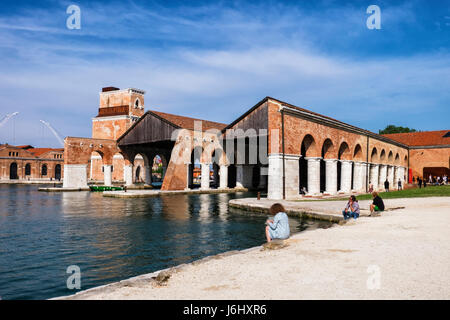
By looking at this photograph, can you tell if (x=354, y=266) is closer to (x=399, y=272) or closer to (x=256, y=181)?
(x=399, y=272)

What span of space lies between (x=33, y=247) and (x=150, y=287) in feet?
25.0

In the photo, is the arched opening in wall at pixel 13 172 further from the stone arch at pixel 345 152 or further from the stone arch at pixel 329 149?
the stone arch at pixel 345 152

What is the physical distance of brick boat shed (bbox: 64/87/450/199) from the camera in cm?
2547

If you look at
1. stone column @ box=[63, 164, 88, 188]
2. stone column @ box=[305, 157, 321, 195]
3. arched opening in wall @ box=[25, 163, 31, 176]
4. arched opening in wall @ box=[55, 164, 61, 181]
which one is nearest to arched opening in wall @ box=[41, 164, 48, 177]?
arched opening in wall @ box=[25, 163, 31, 176]

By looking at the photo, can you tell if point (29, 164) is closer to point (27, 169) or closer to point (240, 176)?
point (27, 169)

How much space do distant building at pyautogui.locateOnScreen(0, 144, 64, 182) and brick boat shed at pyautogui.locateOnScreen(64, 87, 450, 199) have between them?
3055 cm

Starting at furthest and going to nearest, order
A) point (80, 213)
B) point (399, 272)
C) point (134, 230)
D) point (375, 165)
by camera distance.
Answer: point (375, 165) → point (80, 213) → point (134, 230) → point (399, 272)

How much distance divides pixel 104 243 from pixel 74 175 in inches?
1378

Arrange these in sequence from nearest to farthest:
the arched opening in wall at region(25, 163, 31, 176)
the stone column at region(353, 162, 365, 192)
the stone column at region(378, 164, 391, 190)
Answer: the stone column at region(353, 162, 365, 192) → the stone column at region(378, 164, 391, 190) → the arched opening in wall at region(25, 163, 31, 176)

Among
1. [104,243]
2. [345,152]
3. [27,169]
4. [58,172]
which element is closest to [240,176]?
[345,152]

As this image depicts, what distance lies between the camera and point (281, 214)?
8.55m

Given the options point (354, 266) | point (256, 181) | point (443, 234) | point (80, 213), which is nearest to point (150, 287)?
point (354, 266)

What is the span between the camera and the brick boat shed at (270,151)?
25.5 meters

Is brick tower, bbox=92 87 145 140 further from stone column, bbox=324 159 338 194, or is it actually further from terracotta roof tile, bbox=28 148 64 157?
stone column, bbox=324 159 338 194
